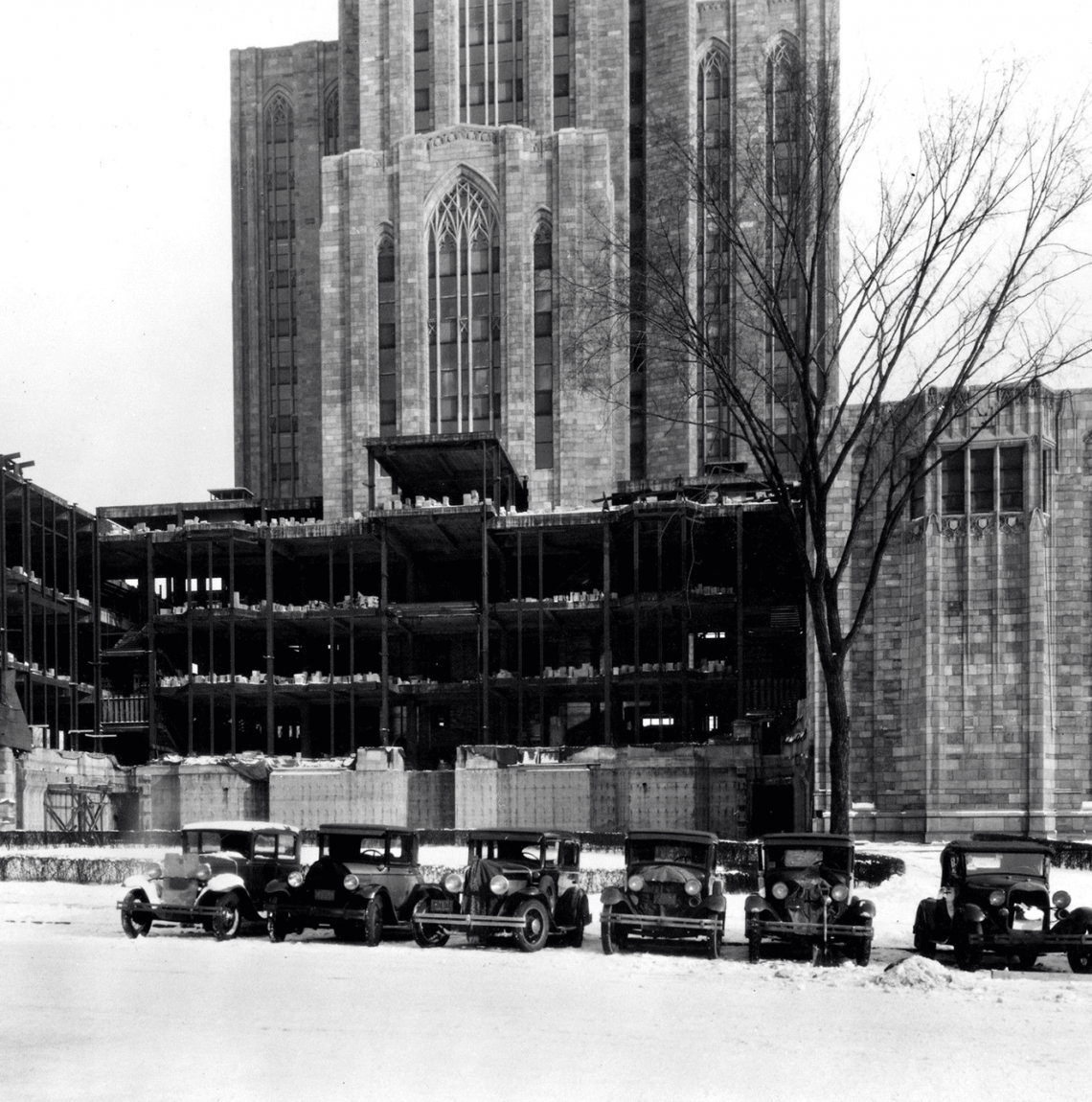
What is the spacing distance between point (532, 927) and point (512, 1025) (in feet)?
21.6

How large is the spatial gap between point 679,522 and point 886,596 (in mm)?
20748

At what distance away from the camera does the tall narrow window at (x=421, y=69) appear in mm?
90125

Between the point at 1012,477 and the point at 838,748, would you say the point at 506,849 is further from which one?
the point at 1012,477

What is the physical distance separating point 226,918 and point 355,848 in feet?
Answer: 7.06

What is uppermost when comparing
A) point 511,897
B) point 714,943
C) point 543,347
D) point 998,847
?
point 543,347

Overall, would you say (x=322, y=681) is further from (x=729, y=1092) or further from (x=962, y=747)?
(x=729, y=1092)

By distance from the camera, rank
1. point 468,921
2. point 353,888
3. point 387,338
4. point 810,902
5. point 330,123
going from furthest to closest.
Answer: point 330,123, point 387,338, point 353,888, point 468,921, point 810,902

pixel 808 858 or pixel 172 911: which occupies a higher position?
pixel 808 858

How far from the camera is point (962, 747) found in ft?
147

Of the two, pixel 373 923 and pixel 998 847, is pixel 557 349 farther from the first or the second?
pixel 998 847

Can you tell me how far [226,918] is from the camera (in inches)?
826

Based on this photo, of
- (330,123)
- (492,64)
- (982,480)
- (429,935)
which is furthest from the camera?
(330,123)

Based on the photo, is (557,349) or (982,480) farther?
(557,349)

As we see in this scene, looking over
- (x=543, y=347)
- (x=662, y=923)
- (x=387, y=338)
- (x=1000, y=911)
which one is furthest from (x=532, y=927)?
(x=387, y=338)
